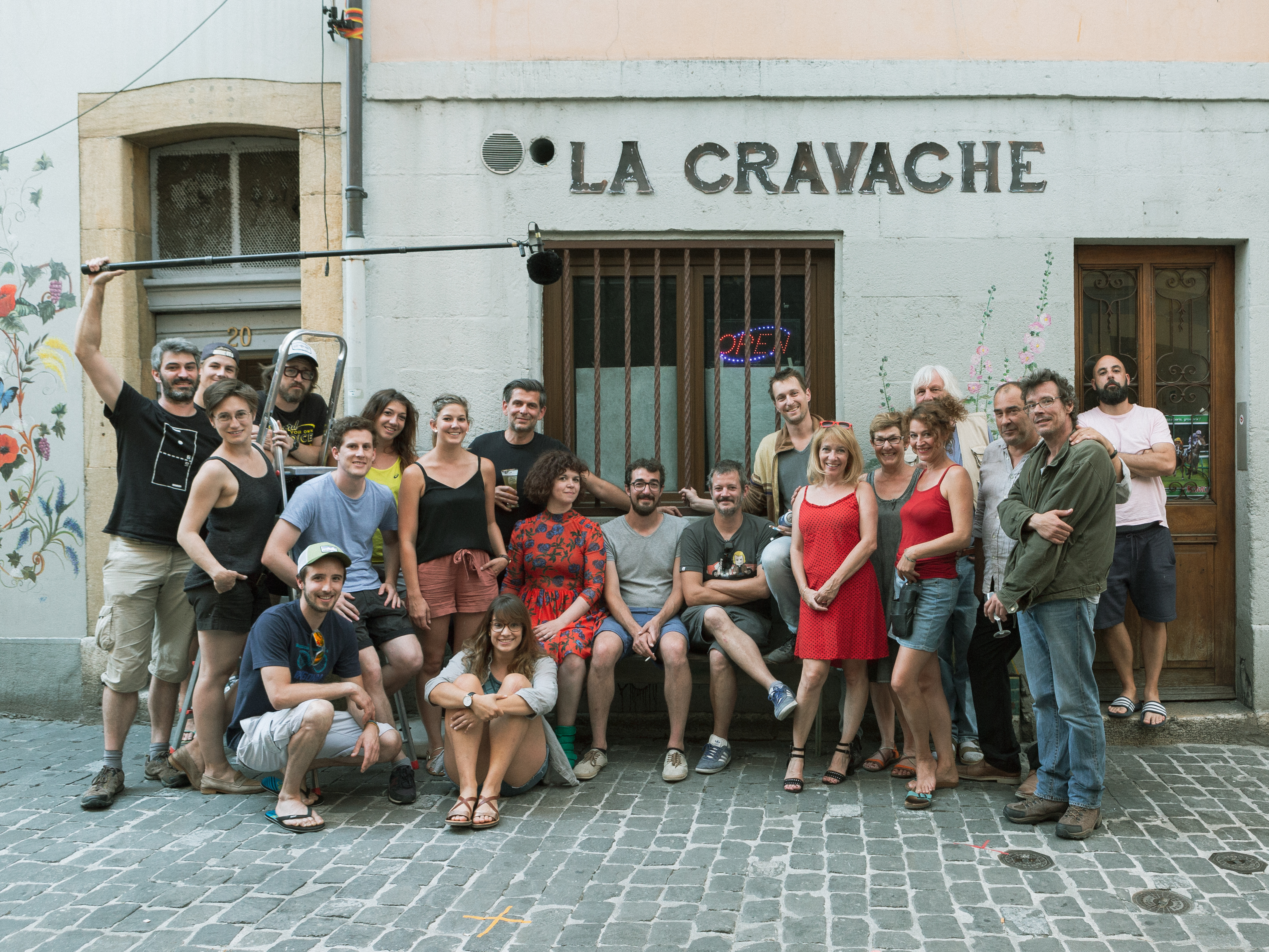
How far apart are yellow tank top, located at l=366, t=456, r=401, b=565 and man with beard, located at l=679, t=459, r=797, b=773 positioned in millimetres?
1552

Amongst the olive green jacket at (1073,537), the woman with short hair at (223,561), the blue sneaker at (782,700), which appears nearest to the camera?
the olive green jacket at (1073,537)

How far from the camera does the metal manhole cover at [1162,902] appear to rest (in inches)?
139

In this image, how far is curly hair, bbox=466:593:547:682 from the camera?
4805 millimetres

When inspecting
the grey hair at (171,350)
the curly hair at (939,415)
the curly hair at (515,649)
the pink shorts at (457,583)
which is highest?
the grey hair at (171,350)

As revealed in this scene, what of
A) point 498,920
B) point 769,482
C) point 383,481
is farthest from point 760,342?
point 498,920

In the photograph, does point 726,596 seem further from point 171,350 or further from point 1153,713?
point 171,350

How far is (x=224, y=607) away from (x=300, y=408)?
1343mm

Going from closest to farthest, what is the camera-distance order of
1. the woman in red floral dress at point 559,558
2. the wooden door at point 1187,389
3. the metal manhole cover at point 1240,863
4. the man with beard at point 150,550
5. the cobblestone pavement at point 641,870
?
the cobblestone pavement at point 641,870
the metal manhole cover at point 1240,863
the man with beard at point 150,550
the woman in red floral dress at point 559,558
the wooden door at point 1187,389

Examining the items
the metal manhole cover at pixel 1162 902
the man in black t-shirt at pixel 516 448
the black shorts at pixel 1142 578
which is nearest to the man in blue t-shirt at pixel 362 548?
the man in black t-shirt at pixel 516 448

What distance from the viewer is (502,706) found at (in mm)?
4605

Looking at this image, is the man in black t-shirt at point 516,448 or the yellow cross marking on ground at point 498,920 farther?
the man in black t-shirt at point 516,448

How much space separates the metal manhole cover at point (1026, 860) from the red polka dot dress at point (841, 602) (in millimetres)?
1155

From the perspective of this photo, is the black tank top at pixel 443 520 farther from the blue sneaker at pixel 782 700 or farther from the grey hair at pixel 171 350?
the blue sneaker at pixel 782 700

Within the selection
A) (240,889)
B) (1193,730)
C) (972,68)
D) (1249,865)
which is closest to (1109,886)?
(1249,865)
